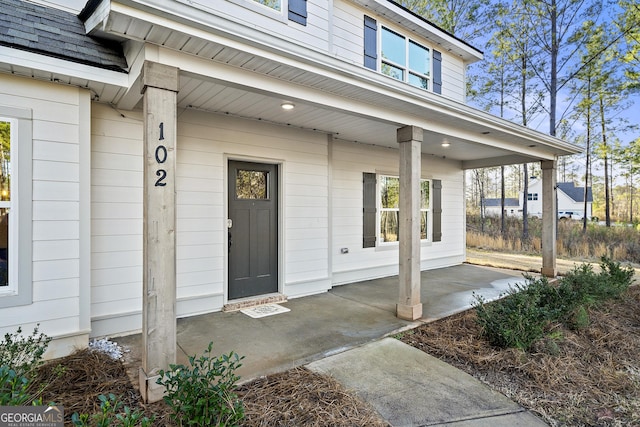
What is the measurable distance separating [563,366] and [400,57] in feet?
18.9

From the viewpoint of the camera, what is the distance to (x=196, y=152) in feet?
13.5

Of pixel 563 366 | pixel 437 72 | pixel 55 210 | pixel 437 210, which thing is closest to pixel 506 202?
pixel 437 210

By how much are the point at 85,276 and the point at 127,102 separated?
1743 millimetres

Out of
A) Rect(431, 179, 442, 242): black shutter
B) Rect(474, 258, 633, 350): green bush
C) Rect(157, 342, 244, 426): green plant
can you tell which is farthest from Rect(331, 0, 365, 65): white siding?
Rect(157, 342, 244, 426): green plant

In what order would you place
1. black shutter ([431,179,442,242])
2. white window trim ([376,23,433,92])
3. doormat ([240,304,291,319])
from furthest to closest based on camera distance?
black shutter ([431,179,442,242]), white window trim ([376,23,433,92]), doormat ([240,304,291,319])

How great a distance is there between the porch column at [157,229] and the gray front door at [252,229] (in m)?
2.15

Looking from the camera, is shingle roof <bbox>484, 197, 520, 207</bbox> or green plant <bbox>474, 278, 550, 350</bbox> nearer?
green plant <bbox>474, 278, 550, 350</bbox>

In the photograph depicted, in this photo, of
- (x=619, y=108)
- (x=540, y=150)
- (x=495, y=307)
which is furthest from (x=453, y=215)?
(x=619, y=108)

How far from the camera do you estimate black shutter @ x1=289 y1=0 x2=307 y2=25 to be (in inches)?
192

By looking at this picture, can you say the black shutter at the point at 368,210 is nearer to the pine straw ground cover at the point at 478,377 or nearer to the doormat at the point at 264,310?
the doormat at the point at 264,310

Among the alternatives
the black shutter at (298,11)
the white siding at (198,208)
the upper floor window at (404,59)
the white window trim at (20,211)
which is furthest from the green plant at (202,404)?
the upper floor window at (404,59)

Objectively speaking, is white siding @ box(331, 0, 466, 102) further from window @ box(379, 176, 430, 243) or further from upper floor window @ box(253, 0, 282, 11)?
window @ box(379, 176, 430, 243)

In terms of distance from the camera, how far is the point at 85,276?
10.0ft

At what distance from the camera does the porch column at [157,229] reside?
7.41 ft
